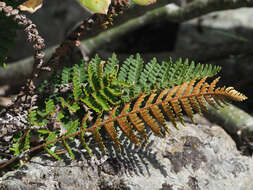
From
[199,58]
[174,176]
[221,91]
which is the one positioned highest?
[199,58]

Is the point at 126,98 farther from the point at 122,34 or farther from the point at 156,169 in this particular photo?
the point at 122,34

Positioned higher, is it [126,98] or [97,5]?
[97,5]

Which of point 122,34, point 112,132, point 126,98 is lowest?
point 112,132

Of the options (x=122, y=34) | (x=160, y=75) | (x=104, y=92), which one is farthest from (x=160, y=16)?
(x=104, y=92)

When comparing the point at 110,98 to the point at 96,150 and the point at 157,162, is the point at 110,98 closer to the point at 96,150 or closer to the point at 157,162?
the point at 96,150

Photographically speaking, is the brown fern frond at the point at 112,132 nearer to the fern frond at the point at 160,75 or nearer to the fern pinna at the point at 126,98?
the fern pinna at the point at 126,98

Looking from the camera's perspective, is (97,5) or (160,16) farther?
(160,16)

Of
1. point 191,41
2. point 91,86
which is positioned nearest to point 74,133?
point 91,86
